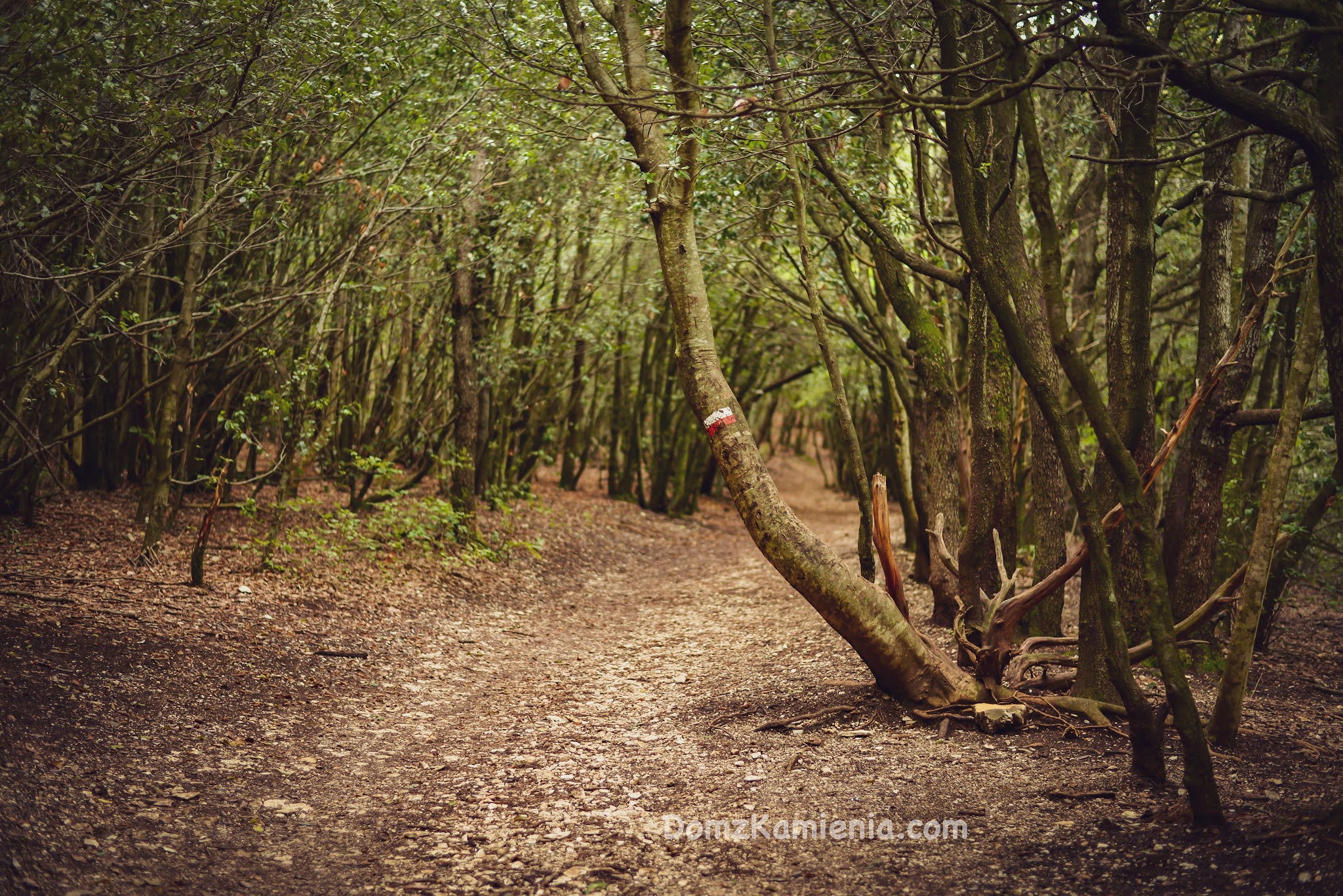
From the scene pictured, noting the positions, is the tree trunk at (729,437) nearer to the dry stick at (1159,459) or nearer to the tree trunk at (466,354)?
the dry stick at (1159,459)

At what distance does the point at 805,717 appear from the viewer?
19.4 feet

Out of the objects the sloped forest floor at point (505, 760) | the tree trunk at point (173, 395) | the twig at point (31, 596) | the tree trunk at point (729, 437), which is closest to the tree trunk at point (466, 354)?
the sloped forest floor at point (505, 760)

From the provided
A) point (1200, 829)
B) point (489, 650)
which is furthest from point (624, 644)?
point (1200, 829)

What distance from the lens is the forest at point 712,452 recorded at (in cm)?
403

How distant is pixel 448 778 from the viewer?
5.07m

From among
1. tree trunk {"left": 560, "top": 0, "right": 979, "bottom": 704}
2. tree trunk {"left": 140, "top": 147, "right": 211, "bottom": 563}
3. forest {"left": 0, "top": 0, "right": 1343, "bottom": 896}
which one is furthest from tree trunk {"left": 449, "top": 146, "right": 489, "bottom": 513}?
tree trunk {"left": 560, "top": 0, "right": 979, "bottom": 704}

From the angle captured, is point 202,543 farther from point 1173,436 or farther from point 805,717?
point 1173,436

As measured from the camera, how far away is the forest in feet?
13.2

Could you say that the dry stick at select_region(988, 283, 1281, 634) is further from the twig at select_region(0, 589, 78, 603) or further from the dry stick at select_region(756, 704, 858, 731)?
the twig at select_region(0, 589, 78, 603)

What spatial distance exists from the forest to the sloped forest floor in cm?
4

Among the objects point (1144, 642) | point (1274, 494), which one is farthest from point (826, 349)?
point (1274, 494)

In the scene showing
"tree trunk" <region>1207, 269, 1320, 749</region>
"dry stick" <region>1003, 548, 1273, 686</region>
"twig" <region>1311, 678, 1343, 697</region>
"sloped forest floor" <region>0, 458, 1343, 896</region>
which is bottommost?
"sloped forest floor" <region>0, 458, 1343, 896</region>

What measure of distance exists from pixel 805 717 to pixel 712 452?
3461 millimetres

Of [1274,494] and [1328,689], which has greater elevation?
[1274,494]
